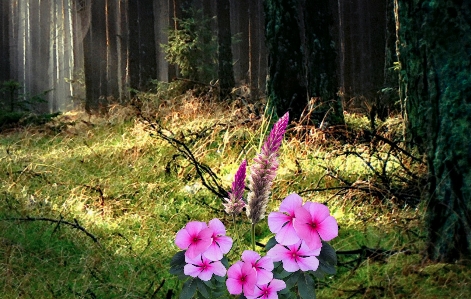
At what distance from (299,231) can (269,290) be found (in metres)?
0.23

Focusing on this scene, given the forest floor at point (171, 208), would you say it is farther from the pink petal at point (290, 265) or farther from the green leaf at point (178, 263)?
the pink petal at point (290, 265)

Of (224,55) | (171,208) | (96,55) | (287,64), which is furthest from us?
(96,55)

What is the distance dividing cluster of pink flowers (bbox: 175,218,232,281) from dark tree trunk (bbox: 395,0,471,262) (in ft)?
4.69

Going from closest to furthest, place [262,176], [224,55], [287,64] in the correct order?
[262,176]
[287,64]
[224,55]

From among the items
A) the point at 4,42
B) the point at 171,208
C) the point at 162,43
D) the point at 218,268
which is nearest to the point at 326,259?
the point at 218,268

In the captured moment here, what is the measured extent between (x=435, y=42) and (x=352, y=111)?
642 centimetres

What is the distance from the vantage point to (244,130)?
6469 millimetres

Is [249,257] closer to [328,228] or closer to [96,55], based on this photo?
[328,228]

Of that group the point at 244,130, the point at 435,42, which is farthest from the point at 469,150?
the point at 244,130

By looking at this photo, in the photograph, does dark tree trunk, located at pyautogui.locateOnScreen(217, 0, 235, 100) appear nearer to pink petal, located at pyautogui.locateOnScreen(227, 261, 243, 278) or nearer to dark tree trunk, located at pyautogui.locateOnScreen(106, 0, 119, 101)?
dark tree trunk, located at pyautogui.locateOnScreen(106, 0, 119, 101)

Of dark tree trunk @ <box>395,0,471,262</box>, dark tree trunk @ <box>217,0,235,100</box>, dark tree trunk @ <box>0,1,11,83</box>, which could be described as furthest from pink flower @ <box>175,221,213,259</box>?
dark tree trunk @ <box>0,1,11,83</box>

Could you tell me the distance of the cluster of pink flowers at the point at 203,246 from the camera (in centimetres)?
202

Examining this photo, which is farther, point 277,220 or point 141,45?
point 141,45

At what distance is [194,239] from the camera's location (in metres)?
2.04
